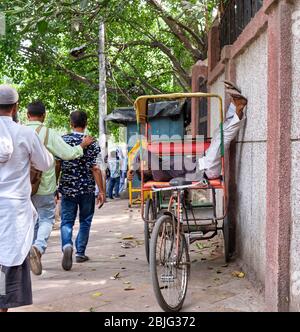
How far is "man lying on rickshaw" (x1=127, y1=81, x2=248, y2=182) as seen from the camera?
212 inches

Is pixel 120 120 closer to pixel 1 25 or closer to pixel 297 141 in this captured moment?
pixel 1 25

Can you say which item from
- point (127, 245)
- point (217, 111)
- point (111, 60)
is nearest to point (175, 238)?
point (127, 245)

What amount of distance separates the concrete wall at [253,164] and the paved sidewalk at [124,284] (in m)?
0.30

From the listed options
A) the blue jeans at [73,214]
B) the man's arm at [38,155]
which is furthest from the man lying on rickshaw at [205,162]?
the man's arm at [38,155]

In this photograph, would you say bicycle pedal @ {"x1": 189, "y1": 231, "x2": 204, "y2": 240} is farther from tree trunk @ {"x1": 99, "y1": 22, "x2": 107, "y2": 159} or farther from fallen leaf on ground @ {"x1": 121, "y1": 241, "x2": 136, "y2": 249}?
tree trunk @ {"x1": 99, "y1": 22, "x2": 107, "y2": 159}

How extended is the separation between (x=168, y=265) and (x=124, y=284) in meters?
0.97

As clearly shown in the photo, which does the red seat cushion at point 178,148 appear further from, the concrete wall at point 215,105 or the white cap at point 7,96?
the white cap at point 7,96

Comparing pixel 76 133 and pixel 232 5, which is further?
pixel 232 5

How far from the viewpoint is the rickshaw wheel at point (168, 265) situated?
3.92 m

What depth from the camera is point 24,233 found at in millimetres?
3402

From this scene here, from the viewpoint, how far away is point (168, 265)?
13.6 feet

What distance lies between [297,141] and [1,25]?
3.74 m

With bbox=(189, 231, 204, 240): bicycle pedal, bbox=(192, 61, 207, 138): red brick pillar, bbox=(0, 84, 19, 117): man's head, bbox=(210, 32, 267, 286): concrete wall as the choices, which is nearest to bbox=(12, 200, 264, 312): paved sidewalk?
bbox=(210, 32, 267, 286): concrete wall
